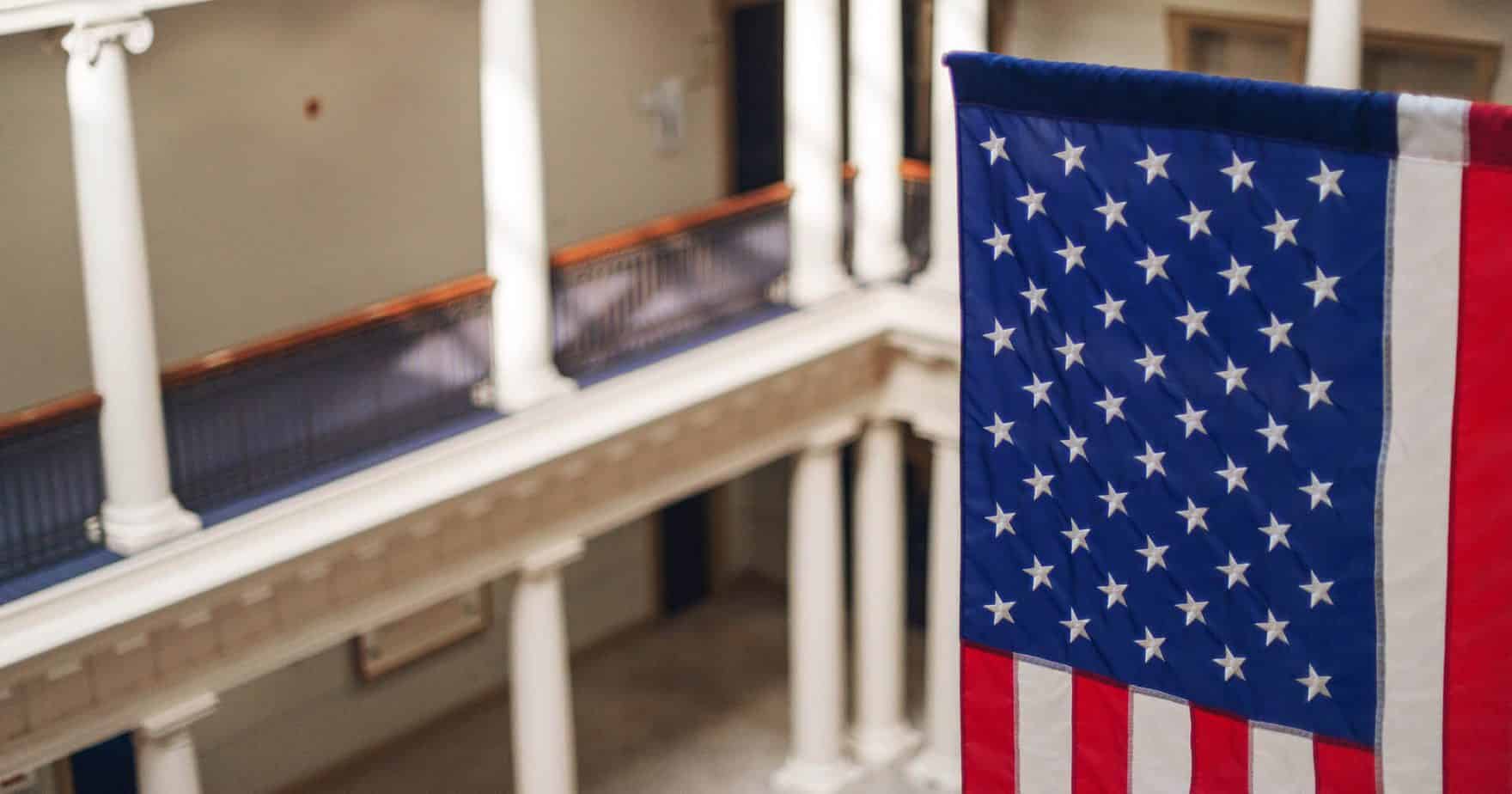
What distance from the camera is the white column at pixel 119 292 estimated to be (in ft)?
44.0

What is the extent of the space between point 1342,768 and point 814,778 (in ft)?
28.8

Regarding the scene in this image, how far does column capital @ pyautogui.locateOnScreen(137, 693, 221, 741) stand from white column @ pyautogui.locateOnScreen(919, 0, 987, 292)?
5.82m

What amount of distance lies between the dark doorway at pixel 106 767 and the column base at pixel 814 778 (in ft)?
17.0

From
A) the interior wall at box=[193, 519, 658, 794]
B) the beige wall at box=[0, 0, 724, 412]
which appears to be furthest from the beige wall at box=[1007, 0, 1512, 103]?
the interior wall at box=[193, 519, 658, 794]

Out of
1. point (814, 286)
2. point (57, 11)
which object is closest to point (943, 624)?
point (814, 286)

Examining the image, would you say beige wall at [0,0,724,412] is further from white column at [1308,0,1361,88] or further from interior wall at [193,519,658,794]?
white column at [1308,0,1361,88]

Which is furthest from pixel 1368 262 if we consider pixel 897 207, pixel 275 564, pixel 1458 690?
pixel 897 207

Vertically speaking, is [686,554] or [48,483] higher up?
[48,483]

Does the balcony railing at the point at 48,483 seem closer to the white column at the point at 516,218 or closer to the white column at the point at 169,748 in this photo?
the white column at the point at 169,748

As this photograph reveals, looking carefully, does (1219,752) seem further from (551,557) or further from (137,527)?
(137,527)

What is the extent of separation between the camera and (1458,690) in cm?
1077

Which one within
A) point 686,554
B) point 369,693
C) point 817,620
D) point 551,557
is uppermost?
point 551,557

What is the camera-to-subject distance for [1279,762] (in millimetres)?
11383

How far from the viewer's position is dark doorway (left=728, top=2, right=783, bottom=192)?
21.6m
